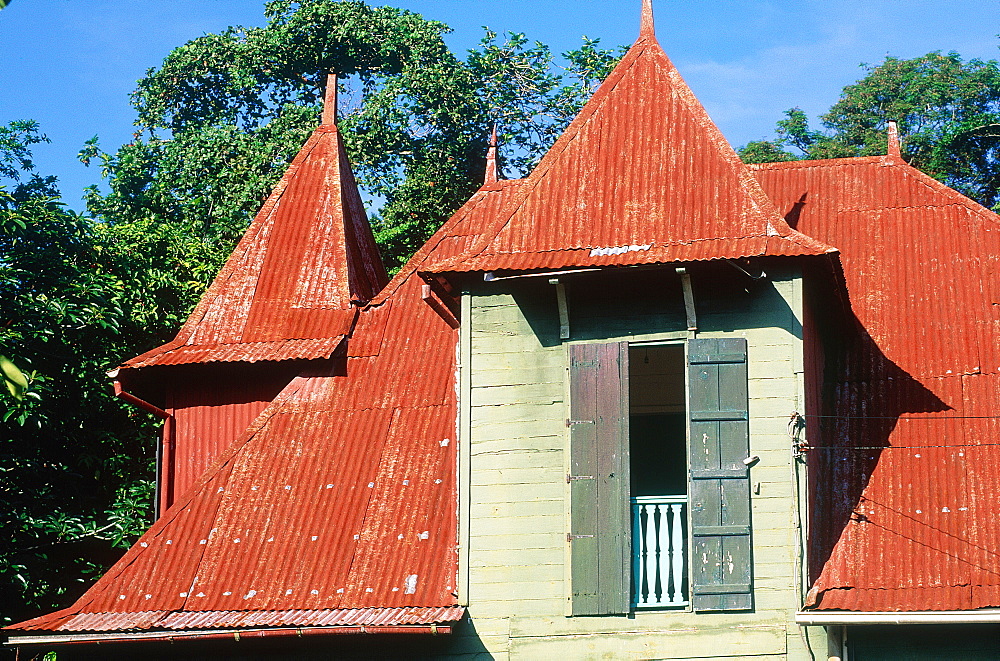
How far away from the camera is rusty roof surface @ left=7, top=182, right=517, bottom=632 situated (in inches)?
496

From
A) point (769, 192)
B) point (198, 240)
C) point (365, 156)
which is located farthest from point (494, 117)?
point (769, 192)

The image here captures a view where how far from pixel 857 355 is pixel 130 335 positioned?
562 inches

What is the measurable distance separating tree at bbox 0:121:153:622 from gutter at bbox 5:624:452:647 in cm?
728

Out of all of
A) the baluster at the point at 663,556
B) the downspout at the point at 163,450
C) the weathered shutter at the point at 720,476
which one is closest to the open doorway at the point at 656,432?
the weathered shutter at the point at 720,476

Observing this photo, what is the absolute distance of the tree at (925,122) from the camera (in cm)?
2959

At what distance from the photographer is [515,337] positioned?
12.7 m

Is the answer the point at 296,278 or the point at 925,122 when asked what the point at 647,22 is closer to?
the point at 296,278

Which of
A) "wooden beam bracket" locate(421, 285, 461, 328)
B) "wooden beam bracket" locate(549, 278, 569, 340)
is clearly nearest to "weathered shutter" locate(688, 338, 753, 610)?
"wooden beam bracket" locate(549, 278, 569, 340)

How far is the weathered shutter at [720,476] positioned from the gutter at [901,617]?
63 cm

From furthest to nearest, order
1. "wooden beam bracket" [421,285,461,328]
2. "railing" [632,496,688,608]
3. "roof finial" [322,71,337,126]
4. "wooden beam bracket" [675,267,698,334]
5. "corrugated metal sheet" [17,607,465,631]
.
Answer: "roof finial" [322,71,337,126] → "wooden beam bracket" [421,285,461,328] → "wooden beam bracket" [675,267,698,334] → "corrugated metal sheet" [17,607,465,631] → "railing" [632,496,688,608]

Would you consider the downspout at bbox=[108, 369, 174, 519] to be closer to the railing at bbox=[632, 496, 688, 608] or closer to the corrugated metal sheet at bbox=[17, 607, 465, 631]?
the corrugated metal sheet at bbox=[17, 607, 465, 631]

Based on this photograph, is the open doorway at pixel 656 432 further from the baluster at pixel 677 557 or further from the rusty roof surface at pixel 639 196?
the baluster at pixel 677 557

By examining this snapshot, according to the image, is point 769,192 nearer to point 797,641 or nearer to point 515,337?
Answer: point 515,337

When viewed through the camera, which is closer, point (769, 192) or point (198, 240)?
point (769, 192)
